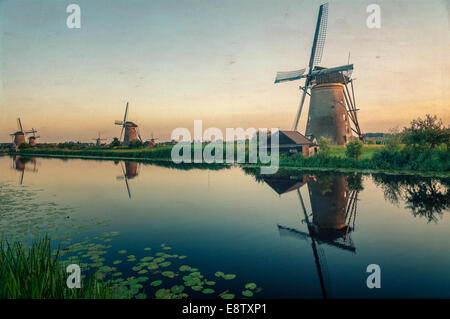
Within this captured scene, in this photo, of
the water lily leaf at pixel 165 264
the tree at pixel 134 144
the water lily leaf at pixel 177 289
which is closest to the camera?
the water lily leaf at pixel 177 289

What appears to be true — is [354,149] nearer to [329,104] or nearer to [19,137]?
[329,104]

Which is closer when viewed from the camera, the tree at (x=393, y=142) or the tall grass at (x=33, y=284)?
the tall grass at (x=33, y=284)

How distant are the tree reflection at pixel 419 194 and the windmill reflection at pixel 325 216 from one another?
1.61 metres

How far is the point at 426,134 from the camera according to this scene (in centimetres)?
1945

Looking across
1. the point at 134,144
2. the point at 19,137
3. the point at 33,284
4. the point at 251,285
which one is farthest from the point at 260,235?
the point at 19,137

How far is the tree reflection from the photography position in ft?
30.4

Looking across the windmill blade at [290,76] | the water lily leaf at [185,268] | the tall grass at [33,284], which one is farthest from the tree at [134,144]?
the tall grass at [33,284]

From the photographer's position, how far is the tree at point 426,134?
62.6 feet

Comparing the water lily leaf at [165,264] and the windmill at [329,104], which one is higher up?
the windmill at [329,104]

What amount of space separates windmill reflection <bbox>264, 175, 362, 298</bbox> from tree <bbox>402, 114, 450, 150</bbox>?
935 centimetres

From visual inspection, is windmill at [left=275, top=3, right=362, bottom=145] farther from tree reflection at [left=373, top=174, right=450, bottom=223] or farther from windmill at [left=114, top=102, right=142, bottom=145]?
windmill at [left=114, top=102, right=142, bottom=145]

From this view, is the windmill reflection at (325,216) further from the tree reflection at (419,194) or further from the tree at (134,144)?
the tree at (134,144)

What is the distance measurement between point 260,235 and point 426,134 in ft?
64.9
